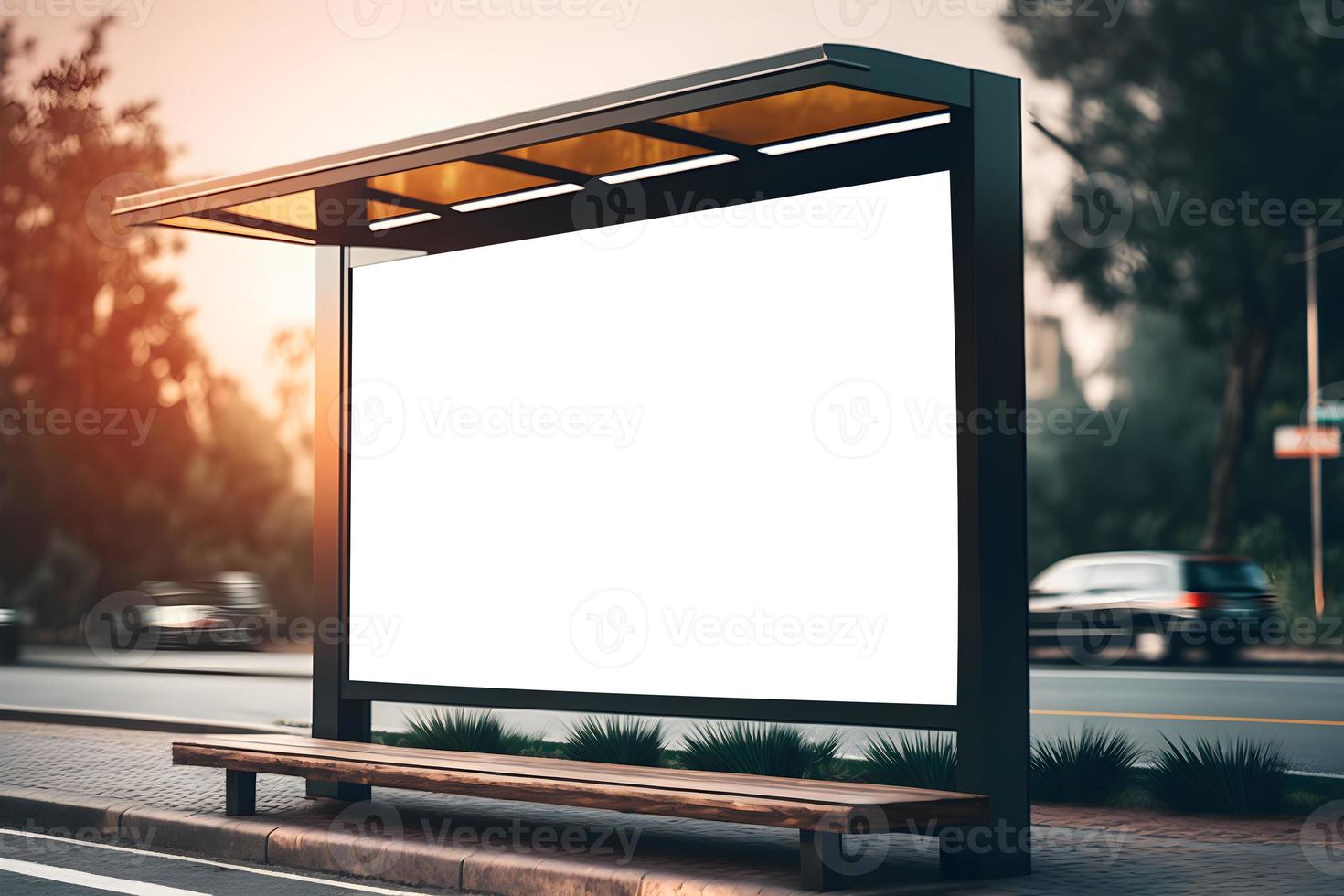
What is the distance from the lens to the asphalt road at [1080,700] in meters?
14.6

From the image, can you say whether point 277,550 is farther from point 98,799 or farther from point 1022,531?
point 1022,531

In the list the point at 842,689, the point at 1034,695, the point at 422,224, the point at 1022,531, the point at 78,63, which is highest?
the point at 78,63

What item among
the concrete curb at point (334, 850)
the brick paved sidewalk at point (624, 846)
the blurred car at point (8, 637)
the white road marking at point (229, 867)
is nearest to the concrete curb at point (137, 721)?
the brick paved sidewalk at point (624, 846)

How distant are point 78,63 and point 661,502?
34512 mm

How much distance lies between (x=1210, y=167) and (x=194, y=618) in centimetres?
2147

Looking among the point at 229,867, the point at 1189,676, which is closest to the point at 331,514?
the point at 229,867

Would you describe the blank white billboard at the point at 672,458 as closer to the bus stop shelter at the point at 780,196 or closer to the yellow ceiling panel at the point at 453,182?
the bus stop shelter at the point at 780,196

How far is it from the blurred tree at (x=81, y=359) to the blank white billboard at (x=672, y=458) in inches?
1277

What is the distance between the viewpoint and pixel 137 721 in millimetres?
14500

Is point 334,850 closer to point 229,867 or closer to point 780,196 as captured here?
point 229,867

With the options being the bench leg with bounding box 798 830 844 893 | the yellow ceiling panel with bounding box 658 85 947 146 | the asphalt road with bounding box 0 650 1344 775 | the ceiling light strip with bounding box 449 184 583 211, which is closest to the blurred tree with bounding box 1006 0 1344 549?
the asphalt road with bounding box 0 650 1344 775

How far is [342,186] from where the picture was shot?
8984 mm

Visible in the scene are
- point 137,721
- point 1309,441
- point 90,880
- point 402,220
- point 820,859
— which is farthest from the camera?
point 1309,441

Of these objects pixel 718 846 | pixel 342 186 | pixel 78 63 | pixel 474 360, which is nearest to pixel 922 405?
pixel 718 846
